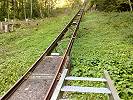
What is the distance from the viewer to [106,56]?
490 inches

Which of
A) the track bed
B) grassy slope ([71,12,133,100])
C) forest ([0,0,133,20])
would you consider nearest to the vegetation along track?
the track bed

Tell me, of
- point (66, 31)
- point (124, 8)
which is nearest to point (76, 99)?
point (66, 31)

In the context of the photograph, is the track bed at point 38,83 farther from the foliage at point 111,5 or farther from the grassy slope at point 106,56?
the foliage at point 111,5

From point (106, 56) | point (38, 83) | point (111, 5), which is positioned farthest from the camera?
point (111, 5)

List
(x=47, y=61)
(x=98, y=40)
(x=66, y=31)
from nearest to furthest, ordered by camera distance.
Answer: (x=47, y=61) → (x=98, y=40) → (x=66, y=31)

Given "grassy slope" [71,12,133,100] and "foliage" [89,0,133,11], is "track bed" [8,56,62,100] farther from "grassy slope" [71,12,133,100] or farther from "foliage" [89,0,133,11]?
"foliage" [89,0,133,11]

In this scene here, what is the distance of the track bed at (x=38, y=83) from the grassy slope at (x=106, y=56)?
85 cm

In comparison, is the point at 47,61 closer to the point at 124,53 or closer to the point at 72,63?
the point at 72,63

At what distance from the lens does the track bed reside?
8.16 metres

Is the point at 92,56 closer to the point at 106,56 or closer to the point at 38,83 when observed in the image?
the point at 106,56

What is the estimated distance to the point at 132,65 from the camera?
35.3 feet

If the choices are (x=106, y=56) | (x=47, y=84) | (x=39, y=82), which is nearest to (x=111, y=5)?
(x=106, y=56)

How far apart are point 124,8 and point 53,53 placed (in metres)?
23.5

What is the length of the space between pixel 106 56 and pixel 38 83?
4.25 metres
